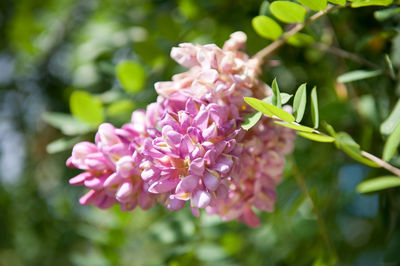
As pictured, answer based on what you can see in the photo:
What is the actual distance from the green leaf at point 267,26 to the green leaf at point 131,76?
0.24m

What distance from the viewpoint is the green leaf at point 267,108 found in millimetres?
428

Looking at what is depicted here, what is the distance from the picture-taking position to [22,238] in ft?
4.45

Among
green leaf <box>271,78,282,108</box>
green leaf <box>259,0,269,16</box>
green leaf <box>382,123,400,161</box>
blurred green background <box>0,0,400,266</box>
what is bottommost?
blurred green background <box>0,0,400,266</box>

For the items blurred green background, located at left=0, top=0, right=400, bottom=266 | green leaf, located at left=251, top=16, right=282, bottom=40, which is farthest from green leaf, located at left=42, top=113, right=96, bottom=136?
green leaf, located at left=251, top=16, right=282, bottom=40

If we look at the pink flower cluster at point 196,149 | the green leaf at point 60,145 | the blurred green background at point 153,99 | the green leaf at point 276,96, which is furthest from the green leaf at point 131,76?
the green leaf at point 276,96

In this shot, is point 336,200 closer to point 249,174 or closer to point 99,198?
point 249,174

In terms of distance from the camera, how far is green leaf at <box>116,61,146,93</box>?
71 centimetres

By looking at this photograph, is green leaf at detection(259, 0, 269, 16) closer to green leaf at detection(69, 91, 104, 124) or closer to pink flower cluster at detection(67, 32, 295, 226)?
pink flower cluster at detection(67, 32, 295, 226)

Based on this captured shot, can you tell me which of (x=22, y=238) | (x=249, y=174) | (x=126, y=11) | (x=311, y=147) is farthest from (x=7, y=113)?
(x=249, y=174)

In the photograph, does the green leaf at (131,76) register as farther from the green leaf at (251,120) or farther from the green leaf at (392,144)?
the green leaf at (392,144)

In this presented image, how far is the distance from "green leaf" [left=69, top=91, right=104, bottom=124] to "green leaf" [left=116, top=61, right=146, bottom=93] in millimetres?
59

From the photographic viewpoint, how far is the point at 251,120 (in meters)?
0.45

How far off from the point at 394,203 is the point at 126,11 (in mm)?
783

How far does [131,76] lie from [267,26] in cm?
26
